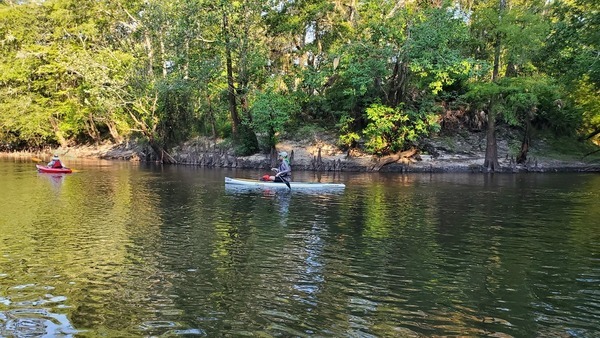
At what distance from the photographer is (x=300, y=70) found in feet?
150

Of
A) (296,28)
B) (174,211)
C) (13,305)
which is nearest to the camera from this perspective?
(13,305)

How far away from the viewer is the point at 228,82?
1692 inches

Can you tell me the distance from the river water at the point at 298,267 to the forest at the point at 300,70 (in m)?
14.3

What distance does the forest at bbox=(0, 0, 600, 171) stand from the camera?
34.8m

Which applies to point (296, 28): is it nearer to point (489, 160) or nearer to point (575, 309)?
point (489, 160)

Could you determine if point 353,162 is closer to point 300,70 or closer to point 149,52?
point 300,70

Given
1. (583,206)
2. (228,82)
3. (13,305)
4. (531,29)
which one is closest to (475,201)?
(583,206)

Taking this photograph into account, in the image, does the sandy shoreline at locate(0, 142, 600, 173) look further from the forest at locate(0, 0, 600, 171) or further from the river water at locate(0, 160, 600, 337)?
the river water at locate(0, 160, 600, 337)

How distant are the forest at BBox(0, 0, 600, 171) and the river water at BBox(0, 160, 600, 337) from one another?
46.8 ft

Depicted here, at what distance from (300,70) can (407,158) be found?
13402 millimetres

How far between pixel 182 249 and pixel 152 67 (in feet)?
124

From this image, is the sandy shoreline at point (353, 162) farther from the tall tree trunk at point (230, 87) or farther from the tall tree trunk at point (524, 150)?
the tall tree trunk at point (230, 87)

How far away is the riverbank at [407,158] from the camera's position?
129 feet

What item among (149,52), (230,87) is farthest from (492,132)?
(149,52)
